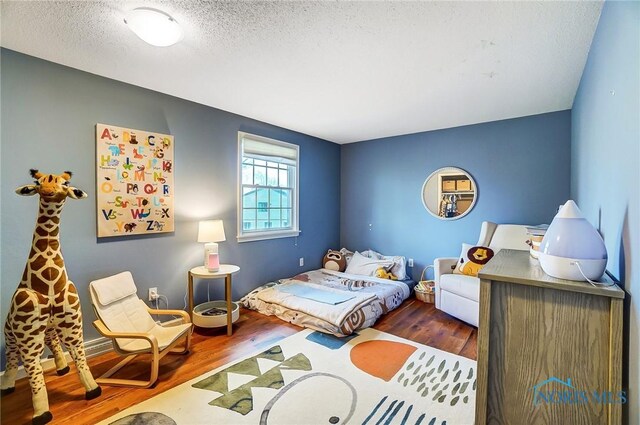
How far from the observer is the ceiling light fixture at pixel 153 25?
157 cm

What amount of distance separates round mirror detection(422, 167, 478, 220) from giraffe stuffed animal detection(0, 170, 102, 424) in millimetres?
3809

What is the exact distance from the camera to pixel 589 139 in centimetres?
205

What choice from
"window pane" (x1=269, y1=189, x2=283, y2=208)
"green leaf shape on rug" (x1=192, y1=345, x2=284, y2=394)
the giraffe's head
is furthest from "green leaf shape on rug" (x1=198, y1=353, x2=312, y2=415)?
"window pane" (x1=269, y1=189, x2=283, y2=208)

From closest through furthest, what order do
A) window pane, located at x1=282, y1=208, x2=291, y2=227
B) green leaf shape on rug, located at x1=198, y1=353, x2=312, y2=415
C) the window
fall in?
green leaf shape on rug, located at x1=198, y1=353, x2=312, y2=415 → the window → window pane, located at x1=282, y1=208, x2=291, y2=227

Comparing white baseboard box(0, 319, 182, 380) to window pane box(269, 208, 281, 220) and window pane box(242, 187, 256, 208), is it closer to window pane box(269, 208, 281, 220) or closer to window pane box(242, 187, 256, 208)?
window pane box(242, 187, 256, 208)

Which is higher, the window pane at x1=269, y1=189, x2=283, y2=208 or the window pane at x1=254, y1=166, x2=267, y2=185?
the window pane at x1=254, y1=166, x2=267, y2=185

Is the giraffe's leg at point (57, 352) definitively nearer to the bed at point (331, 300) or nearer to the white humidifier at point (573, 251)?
the bed at point (331, 300)

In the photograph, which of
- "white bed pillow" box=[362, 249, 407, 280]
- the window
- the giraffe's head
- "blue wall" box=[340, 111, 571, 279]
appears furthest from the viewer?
"white bed pillow" box=[362, 249, 407, 280]

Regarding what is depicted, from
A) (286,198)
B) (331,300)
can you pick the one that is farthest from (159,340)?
(286,198)

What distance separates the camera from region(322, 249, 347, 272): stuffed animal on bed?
177 inches

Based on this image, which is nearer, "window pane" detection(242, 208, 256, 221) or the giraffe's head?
the giraffe's head

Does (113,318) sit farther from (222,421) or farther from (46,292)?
(222,421)

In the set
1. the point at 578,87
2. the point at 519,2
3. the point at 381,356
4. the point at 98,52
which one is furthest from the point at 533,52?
the point at 98,52

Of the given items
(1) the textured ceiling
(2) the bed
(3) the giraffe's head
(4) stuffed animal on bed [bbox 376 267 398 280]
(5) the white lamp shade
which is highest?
(1) the textured ceiling
